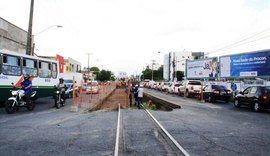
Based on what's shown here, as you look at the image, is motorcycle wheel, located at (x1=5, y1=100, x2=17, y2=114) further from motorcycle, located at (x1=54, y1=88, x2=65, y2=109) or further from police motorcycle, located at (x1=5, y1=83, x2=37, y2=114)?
motorcycle, located at (x1=54, y1=88, x2=65, y2=109)

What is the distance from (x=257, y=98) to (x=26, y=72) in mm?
14118

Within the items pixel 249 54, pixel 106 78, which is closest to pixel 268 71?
pixel 249 54

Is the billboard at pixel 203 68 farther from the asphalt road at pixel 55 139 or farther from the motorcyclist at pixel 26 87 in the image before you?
the asphalt road at pixel 55 139

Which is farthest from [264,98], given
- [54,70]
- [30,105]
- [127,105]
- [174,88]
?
[174,88]

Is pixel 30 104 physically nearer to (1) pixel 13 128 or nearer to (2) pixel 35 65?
(2) pixel 35 65

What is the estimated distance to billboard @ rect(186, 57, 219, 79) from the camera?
44312 millimetres

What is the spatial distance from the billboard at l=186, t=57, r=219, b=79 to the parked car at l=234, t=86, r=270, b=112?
953 inches

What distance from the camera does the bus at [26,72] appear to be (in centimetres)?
1605

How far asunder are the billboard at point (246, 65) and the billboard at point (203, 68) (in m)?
3.80

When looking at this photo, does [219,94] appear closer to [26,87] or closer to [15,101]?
[26,87]

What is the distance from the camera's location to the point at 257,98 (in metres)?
17.8

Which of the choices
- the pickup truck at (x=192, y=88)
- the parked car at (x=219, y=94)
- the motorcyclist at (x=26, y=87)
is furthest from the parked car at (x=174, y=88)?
the motorcyclist at (x=26, y=87)

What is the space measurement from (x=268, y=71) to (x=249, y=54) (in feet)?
11.5

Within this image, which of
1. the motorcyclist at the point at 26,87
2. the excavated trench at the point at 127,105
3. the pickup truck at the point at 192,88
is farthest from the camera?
the pickup truck at the point at 192,88
